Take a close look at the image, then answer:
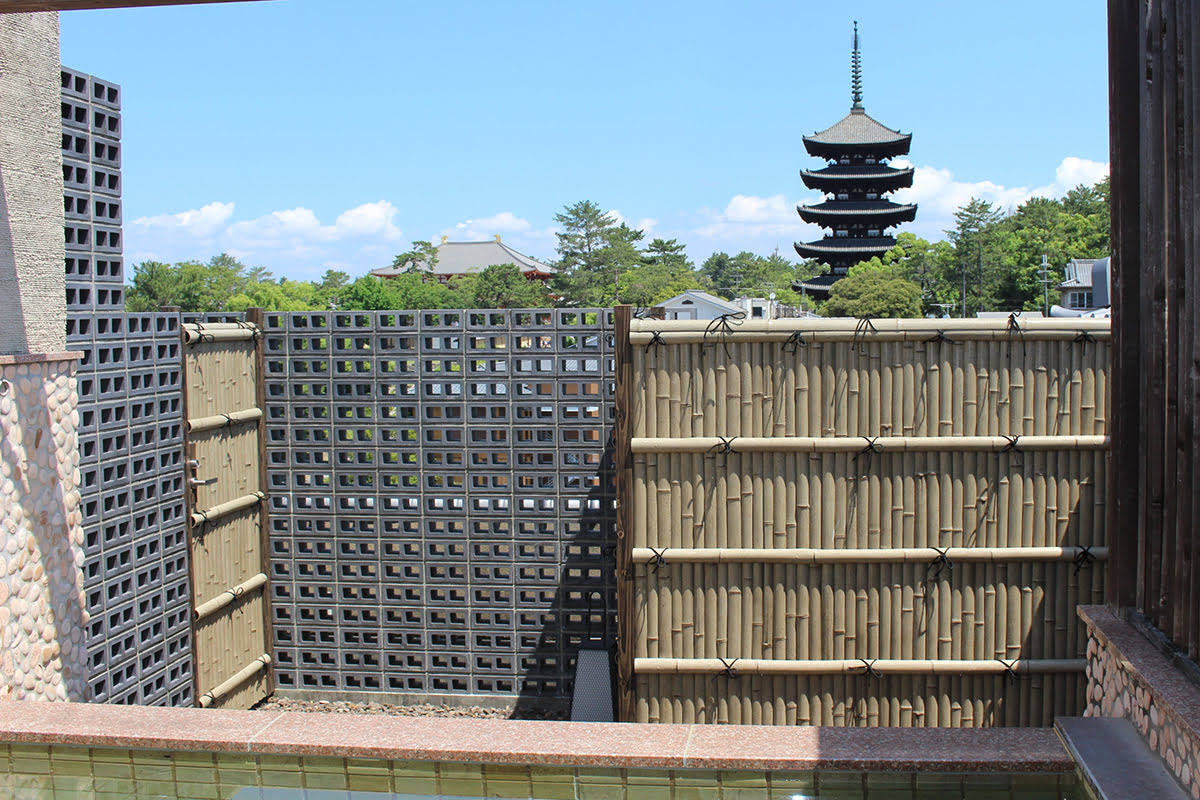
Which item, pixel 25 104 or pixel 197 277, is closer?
pixel 25 104

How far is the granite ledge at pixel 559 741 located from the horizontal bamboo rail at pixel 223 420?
3141 millimetres

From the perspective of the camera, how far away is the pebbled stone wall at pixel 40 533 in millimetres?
5523

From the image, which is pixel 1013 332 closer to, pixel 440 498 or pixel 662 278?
pixel 440 498

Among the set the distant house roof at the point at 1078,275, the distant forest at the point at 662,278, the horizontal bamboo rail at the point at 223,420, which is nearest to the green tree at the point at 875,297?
the distant forest at the point at 662,278

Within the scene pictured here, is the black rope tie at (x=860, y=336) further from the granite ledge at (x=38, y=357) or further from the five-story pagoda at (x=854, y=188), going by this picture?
the five-story pagoda at (x=854, y=188)

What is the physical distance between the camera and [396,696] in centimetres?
801

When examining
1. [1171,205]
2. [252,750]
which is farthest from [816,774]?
[1171,205]

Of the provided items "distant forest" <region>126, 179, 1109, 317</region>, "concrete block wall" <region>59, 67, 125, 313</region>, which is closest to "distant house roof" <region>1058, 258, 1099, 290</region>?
"distant forest" <region>126, 179, 1109, 317</region>

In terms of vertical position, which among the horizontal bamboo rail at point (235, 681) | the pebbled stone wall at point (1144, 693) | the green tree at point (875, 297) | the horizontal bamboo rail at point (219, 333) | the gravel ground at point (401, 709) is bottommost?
the gravel ground at point (401, 709)

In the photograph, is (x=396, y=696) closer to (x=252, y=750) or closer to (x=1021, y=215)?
(x=252, y=750)

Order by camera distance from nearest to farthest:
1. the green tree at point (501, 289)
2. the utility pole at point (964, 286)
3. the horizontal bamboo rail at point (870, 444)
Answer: the horizontal bamboo rail at point (870, 444) → the utility pole at point (964, 286) → the green tree at point (501, 289)

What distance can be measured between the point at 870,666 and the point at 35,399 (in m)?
5.16

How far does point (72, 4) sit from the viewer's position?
4.64 metres

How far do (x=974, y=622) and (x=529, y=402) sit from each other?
3.59 meters
